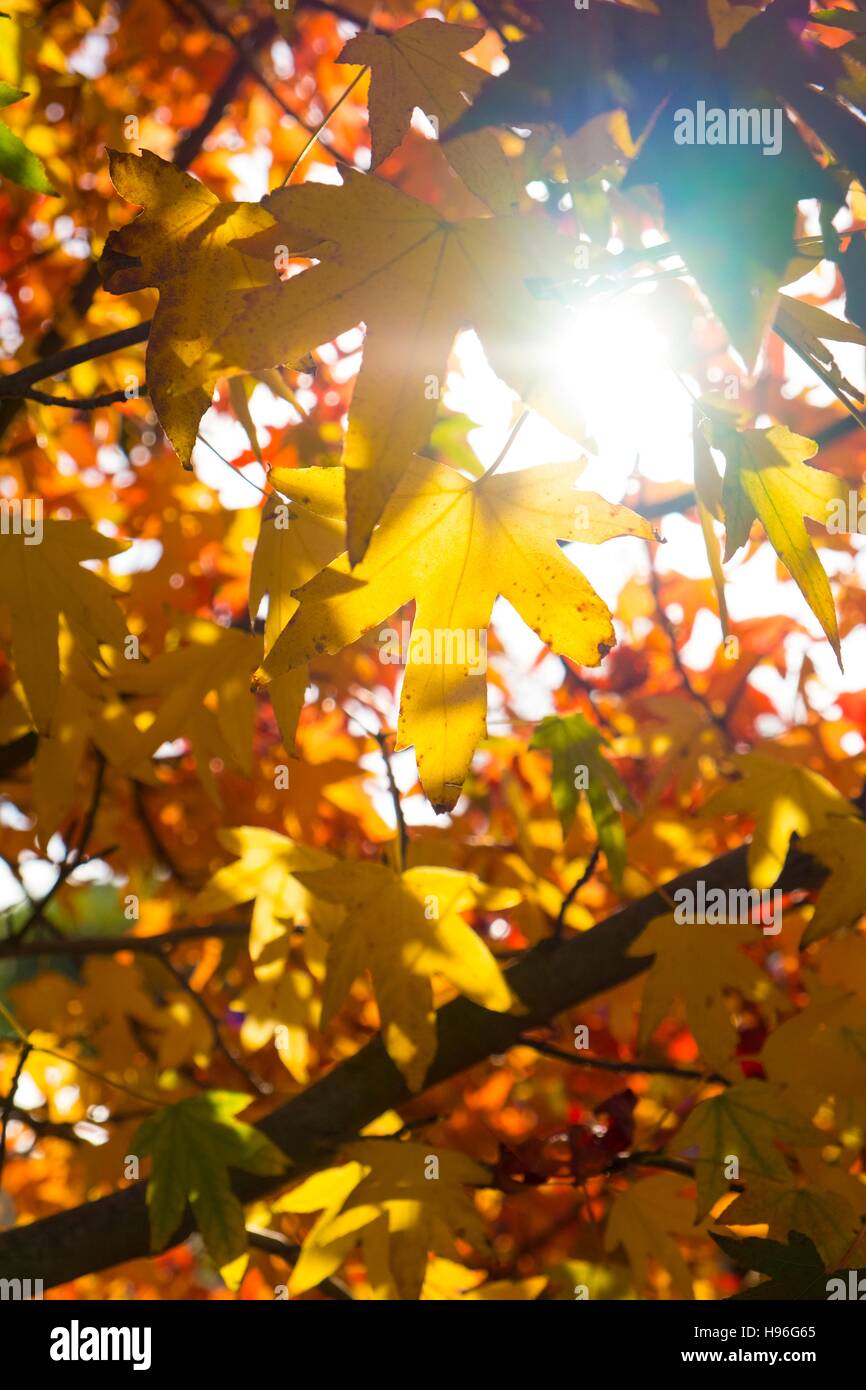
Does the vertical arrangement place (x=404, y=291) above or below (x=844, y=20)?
below

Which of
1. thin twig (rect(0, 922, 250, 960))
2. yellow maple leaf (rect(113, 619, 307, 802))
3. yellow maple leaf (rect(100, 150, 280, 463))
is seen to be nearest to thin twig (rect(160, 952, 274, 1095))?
thin twig (rect(0, 922, 250, 960))

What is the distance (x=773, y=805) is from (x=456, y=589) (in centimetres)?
74

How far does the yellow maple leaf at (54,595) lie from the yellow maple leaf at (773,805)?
0.90 m

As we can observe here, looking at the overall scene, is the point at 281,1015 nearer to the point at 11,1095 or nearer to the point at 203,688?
the point at 11,1095

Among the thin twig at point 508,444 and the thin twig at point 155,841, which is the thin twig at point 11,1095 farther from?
the thin twig at point 508,444

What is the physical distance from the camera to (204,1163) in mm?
1402

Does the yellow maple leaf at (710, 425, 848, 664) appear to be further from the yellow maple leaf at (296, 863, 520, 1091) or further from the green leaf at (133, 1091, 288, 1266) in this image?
the green leaf at (133, 1091, 288, 1266)

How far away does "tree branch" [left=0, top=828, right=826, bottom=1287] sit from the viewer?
1.55m

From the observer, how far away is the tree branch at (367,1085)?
1551 millimetres

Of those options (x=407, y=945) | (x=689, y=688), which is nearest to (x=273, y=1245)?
(x=407, y=945)

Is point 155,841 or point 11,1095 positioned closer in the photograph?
point 11,1095
